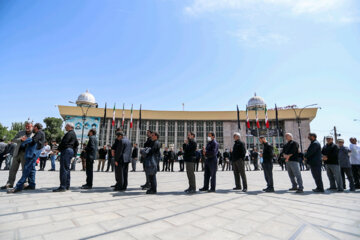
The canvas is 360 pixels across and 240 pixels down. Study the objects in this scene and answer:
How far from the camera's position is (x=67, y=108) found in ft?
179

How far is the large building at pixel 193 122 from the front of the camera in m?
54.4

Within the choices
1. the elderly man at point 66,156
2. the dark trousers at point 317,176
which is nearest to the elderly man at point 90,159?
the elderly man at point 66,156

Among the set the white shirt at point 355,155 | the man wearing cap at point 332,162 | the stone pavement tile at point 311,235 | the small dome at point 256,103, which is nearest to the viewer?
the stone pavement tile at point 311,235

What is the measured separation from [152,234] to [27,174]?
4.69 meters

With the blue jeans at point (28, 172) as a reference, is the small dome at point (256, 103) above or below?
above

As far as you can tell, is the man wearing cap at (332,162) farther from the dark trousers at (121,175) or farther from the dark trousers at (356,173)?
Result: the dark trousers at (121,175)

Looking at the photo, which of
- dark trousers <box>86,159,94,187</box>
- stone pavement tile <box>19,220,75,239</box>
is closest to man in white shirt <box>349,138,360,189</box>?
stone pavement tile <box>19,220,75,239</box>

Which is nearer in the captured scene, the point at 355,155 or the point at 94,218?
the point at 94,218

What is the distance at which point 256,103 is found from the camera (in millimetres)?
63938

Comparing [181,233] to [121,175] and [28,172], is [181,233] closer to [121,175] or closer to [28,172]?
[121,175]

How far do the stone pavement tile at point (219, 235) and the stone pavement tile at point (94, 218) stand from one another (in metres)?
1.38

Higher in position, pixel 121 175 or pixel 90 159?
pixel 90 159

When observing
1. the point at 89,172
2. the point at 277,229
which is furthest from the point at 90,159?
the point at 277,229

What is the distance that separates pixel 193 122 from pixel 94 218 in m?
60.4
